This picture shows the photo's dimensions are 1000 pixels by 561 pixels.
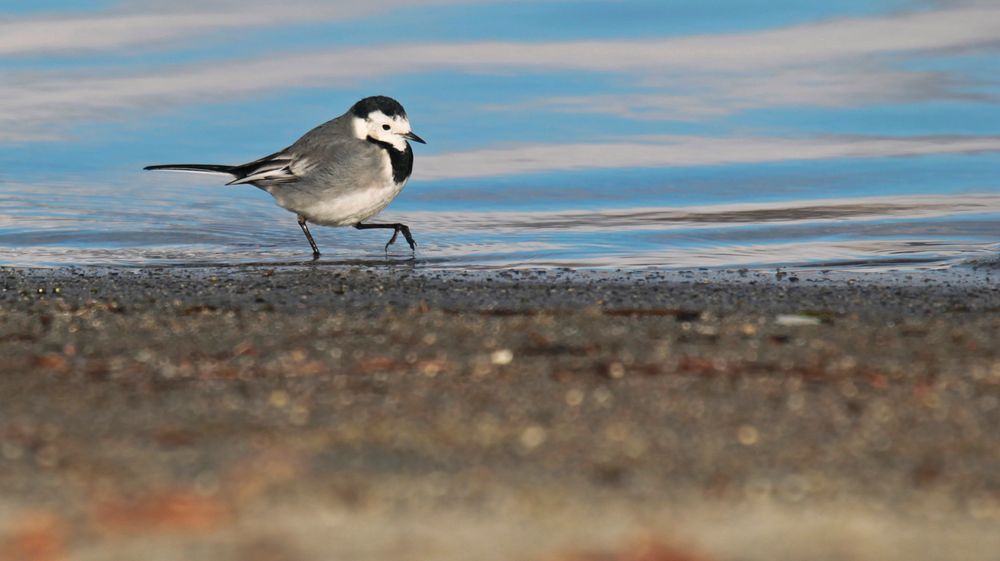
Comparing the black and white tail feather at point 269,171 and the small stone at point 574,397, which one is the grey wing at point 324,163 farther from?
the small stone at point 574,397

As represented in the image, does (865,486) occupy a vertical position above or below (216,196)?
below

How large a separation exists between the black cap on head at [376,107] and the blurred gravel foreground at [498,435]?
4.59 m

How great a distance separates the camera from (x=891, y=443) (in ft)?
12.5

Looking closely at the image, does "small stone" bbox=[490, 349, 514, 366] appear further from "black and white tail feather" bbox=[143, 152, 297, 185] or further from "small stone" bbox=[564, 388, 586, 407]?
"black and white tail feather" bbox=[143, 152, 297, 185]

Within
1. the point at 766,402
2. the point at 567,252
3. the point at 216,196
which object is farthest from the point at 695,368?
the point at 216,196

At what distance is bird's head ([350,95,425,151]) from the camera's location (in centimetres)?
1067

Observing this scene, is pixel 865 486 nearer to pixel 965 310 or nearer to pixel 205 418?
pixel 205 418

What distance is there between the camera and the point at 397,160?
34.7 ft

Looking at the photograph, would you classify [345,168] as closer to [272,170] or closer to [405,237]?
Result: [272,170]

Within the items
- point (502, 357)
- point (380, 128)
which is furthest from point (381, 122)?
point (502, 357)

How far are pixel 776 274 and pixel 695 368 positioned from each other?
4.09 meters

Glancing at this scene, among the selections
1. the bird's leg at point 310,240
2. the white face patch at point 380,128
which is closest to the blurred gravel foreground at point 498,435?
the bird's leg at point 310,240

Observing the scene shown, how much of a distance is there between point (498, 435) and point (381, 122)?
703 cm

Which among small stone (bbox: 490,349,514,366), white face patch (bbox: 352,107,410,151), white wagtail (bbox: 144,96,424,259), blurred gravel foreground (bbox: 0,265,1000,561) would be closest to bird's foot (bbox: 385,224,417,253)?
white wagtail (bbox: 144,96,424,259)
